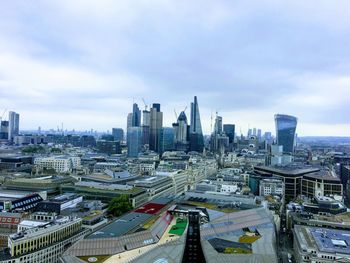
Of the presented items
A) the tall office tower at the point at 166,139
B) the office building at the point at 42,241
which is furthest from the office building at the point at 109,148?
the office building at the point at 42,241

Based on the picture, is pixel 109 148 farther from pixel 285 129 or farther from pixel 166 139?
pixel 285 129

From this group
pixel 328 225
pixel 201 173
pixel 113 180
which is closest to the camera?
pixel 328 225

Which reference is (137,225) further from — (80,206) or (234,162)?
(234,162)

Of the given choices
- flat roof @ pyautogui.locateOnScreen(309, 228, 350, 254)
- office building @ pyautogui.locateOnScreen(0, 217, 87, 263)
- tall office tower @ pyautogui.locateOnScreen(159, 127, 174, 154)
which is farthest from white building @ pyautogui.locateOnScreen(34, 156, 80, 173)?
flat roof @ pyautogui.locateOnScreen(309, 228, 350, 254)

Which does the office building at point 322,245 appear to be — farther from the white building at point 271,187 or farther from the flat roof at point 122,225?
the white building at point 271,187

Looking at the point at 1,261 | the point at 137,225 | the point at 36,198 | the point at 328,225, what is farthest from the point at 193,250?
the point at 36,198

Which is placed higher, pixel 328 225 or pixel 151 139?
pixel 151 139
